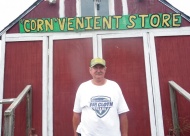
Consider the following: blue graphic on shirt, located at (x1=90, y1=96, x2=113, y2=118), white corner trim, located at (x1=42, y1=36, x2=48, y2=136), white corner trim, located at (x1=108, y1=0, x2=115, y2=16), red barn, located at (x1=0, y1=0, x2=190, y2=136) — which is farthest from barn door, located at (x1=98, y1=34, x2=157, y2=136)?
blue graphic on shirt, located at (x1=90, y1=96, x2=113, y2=118)

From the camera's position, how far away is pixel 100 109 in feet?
10.9

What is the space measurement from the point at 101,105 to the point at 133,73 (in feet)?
8.54

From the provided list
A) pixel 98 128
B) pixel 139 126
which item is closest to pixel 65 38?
pixel 139 126

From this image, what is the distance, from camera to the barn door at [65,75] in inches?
221

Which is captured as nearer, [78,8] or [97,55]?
[97,55]

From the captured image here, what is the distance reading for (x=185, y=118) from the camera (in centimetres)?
557

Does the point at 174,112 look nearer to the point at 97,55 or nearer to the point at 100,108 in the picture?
the point at 97,55

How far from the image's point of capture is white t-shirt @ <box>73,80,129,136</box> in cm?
329

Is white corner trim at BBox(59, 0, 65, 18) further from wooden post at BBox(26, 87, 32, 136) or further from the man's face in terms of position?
the man's face

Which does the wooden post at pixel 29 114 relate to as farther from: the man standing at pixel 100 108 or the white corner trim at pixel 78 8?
the white corner trim at pixel 78 8

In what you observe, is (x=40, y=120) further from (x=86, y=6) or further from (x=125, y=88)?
(x=86, y=6)

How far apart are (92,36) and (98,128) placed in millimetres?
3080

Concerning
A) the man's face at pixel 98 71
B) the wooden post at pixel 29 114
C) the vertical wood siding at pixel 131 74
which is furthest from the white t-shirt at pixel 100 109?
the wooden post at pixel 29 114

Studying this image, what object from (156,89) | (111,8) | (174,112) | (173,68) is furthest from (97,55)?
(174,112)
